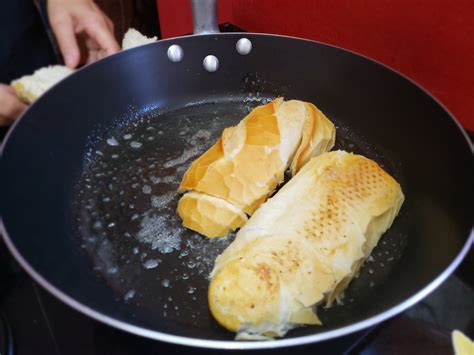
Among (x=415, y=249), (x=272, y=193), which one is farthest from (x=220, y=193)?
(x=415, y=249)

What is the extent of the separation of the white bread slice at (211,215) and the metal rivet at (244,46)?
52 centimetres

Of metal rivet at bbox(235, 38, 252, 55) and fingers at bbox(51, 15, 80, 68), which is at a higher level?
fingers at bbox(51, 15, 80, 68)

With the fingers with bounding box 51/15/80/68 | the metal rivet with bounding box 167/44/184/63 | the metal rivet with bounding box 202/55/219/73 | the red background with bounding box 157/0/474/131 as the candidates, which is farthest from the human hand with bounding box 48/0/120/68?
the red background with bounding box 157/0/474/131

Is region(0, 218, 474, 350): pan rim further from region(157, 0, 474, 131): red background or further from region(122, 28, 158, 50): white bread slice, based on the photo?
region(122, 28, 158, 50): white bread slice

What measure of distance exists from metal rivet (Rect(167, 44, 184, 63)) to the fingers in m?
0.25

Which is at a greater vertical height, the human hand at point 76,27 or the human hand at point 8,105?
the human hand at point 76,27

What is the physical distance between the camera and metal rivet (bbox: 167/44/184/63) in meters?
1.22

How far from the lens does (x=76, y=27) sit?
1218 millimetres

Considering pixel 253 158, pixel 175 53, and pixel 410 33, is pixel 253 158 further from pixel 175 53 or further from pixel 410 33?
pixel 410 33

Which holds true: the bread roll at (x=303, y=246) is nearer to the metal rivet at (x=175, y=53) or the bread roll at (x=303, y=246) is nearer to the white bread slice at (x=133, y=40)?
the metal rivet at (x=175, y=53)

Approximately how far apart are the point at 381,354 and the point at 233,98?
82 centimetres

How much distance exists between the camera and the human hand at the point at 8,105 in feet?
3.43

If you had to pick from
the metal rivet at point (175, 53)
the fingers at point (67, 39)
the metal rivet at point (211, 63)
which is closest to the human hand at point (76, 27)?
the fingers at point (67, 39)

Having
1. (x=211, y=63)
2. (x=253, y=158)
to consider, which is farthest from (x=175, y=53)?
(x=253, y=158)
